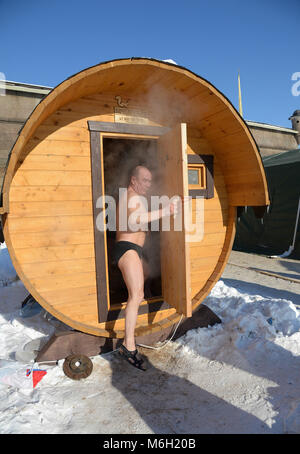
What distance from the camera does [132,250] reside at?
3301mm

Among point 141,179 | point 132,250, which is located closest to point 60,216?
point 132,250

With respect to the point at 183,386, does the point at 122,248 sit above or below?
above

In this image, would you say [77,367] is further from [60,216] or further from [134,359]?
[60,216]

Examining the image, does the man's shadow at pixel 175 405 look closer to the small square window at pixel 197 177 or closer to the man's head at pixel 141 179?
the man's head at pixel 141 179

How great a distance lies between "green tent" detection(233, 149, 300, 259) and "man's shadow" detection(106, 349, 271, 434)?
23.6ft

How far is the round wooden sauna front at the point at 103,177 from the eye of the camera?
2883mm

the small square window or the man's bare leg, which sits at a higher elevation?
the small square window

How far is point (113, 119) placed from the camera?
3301mm

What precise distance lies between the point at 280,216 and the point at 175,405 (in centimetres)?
885

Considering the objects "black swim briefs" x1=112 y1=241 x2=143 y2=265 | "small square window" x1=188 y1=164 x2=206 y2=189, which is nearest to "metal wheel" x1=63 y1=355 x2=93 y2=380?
"black swim briefs" x1=112 y1=241 x2=143 y2=265

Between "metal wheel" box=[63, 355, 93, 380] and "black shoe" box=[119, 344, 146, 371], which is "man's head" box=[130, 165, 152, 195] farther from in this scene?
"metal wheel" box=[63, 355, 93, 380]

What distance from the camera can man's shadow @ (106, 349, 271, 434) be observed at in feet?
7.91

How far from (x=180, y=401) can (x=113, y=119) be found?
10.3ft
